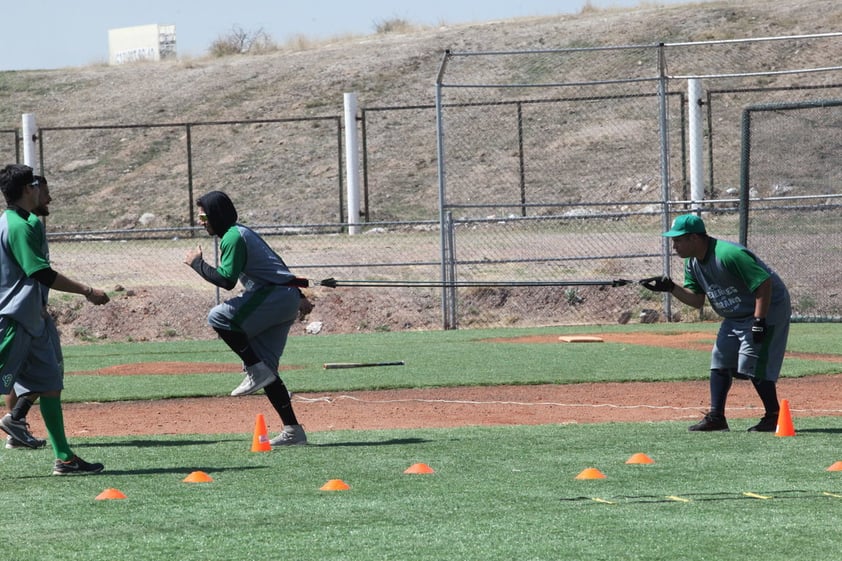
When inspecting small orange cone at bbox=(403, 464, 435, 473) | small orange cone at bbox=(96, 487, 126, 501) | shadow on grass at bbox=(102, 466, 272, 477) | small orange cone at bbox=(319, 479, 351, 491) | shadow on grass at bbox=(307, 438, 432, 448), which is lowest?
shadow on grass at bbox=(307, 438, 432, 448)

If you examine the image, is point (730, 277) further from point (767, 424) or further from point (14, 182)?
point (14, 182)

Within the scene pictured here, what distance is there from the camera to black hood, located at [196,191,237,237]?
9.45 meters

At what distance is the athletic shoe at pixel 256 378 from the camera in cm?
949

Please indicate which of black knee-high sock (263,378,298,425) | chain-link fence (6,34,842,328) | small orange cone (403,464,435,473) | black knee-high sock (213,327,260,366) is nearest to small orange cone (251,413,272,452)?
black knee-high sock (263,378,298,425)

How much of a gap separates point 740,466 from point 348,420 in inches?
165

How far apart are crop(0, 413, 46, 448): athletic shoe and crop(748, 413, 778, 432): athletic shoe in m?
5.12

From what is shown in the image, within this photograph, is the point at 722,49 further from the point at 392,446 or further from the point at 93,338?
the point at 392,446

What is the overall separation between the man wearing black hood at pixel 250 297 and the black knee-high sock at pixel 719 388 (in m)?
3.02

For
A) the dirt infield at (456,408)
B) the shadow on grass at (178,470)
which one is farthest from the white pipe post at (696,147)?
the shadow on grass at (178,470)

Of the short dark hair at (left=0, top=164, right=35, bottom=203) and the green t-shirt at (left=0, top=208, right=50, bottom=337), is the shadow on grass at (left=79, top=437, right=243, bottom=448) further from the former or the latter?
the short dark hair at (left=0, top=164, right=35, bottom=203)

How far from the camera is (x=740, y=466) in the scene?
836cm

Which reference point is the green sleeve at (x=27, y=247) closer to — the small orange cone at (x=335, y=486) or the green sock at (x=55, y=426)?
the green sock at (x=55, y=426)

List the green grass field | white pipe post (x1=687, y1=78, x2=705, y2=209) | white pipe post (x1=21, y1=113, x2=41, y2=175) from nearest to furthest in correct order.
Result: 1. the green grass field
2. white pipe post (x1=687, y1=78, x2=705, y2=209)
3. white pipe post (x1=21, y1=113, x2=41, y2=175)

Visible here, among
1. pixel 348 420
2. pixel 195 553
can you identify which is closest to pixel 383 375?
pixel 348 420
